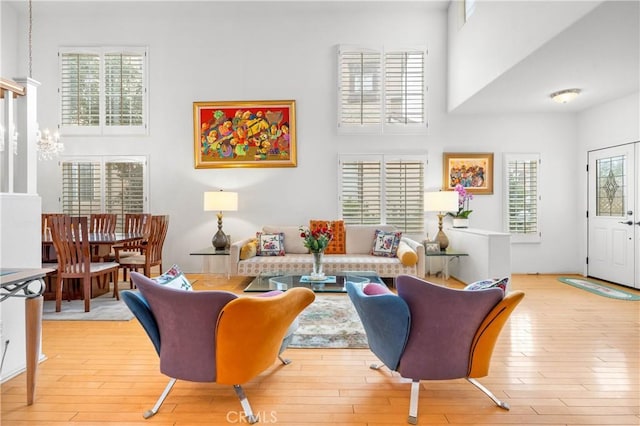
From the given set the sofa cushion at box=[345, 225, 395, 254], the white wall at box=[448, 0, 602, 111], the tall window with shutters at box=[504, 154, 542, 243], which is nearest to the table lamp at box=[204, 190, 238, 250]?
the sofa cushion at box=[345, 225, 395, 254]

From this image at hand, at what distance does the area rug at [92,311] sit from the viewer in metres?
3.58

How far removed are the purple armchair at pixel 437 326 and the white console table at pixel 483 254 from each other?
8.97 ft

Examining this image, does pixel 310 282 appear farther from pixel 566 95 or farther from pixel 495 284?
pixel 566 95

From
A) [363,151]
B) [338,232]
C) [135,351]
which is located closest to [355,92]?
[363,151]

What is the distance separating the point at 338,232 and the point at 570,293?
10.2ft

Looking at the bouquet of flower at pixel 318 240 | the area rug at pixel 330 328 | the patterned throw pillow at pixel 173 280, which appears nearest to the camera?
the patterned throw pillow at pixel 173 280

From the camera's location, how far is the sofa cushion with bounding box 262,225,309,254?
535 cm

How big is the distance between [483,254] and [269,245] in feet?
9.39

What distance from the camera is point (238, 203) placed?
5809 mm

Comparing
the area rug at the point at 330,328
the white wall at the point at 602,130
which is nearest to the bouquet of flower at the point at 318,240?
the area rug at the point at 330,328

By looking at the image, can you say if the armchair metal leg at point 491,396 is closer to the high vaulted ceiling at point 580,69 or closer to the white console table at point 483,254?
the white console table at point 483,254

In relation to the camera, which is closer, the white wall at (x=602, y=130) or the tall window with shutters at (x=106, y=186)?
the white wall at (x=602, y=130)

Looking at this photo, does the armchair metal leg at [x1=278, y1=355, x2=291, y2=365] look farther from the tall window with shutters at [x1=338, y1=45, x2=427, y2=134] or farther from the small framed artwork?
the tall window with shutters at [x1=338, y1=45, x2=427, y2=134]

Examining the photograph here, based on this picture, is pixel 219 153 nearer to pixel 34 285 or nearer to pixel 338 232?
pixel 338 232
